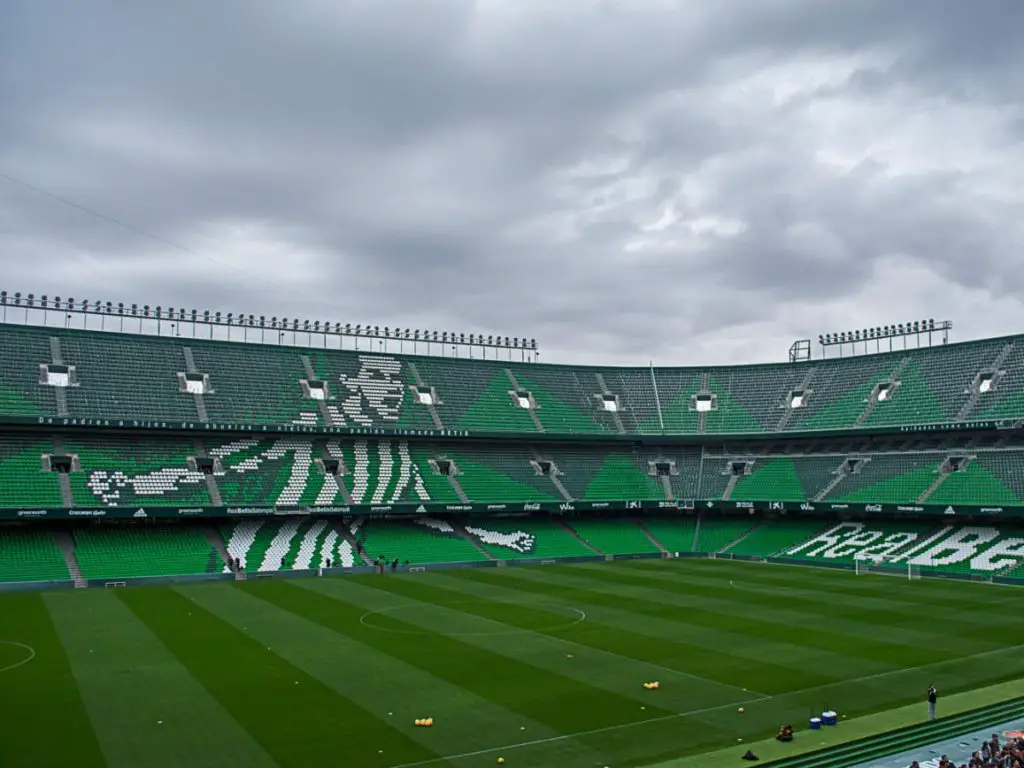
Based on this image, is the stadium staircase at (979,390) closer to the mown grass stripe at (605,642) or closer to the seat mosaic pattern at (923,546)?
the seat mosaic pattern at (923,546)

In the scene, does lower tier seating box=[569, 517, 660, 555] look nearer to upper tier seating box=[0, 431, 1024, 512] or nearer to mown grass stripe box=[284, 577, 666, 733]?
upper tier seating box=[0, 431, 1024, 512]

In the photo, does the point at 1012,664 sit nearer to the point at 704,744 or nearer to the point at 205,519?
the point at 704,744

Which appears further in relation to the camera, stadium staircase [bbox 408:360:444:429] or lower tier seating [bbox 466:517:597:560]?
stadium staircase [bbox 408:360:444:429]

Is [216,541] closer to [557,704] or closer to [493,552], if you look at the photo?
[493,552]

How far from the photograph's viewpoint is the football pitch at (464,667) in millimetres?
21156

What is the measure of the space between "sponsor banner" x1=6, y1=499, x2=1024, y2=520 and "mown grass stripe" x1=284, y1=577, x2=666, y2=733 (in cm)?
1642

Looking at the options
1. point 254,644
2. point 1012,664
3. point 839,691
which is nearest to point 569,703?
point 839,691

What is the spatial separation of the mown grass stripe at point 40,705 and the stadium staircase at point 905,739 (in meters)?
16.1

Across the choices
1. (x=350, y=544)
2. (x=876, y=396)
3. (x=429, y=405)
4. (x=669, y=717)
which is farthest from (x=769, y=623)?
(x=429, y=405)

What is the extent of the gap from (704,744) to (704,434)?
5195cm

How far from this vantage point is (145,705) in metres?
24.0

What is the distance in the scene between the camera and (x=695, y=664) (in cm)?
2894

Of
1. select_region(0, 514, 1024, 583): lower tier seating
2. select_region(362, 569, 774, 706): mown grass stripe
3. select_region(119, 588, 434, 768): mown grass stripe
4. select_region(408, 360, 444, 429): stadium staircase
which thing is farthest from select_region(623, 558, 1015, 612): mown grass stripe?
select_region(119, 588, 434, 768): mown grass stripe

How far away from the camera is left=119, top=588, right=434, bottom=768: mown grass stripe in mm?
20422
